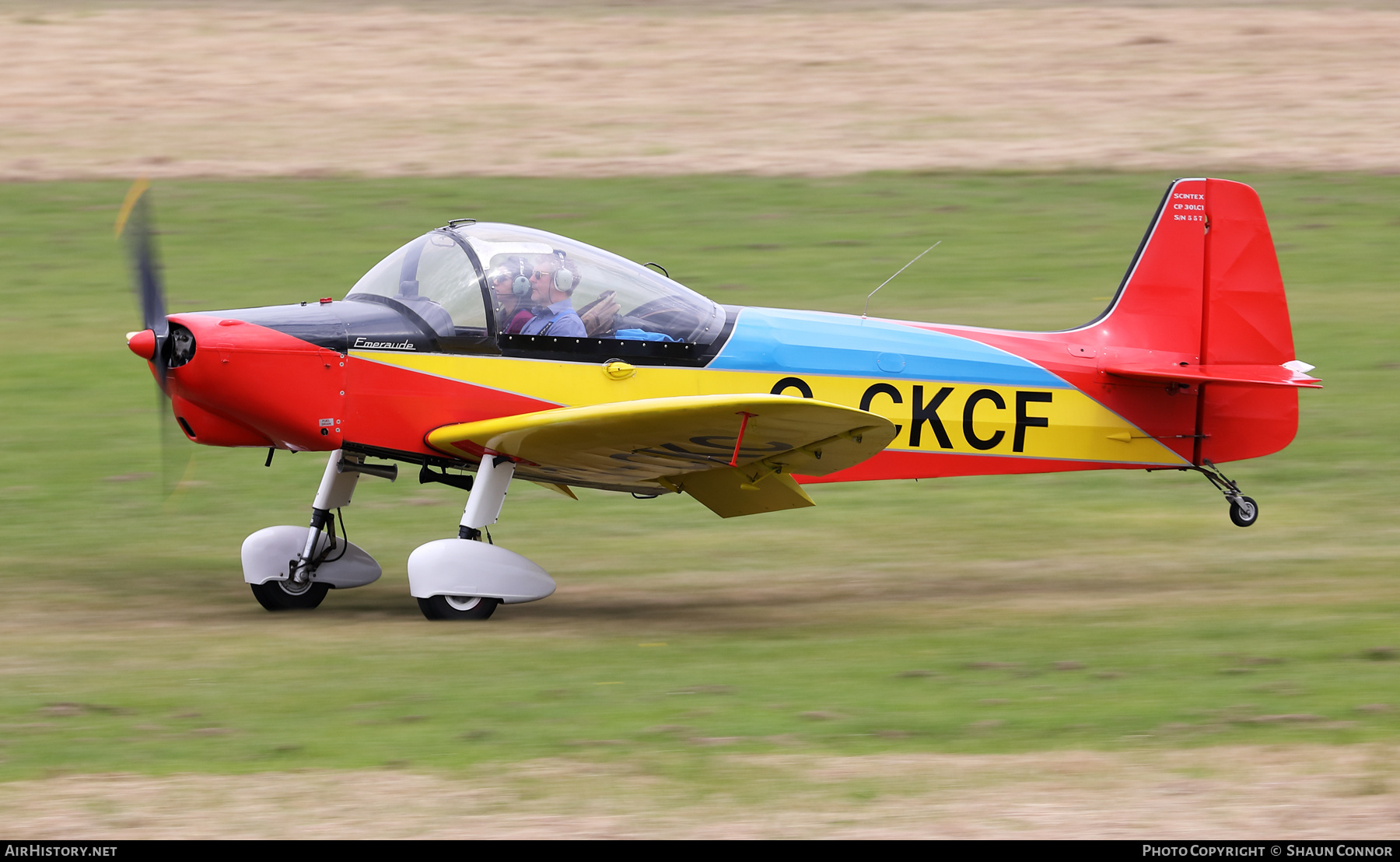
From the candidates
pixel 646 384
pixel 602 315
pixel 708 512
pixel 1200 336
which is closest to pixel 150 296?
pixel 602 315

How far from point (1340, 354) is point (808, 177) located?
7.84 m

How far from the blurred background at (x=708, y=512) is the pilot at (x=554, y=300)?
1654mm

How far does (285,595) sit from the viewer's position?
9.26 metres

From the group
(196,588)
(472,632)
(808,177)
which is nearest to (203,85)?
(808,177)

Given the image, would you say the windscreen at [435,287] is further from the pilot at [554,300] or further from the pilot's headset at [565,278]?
the pilot's headset at [565,278]

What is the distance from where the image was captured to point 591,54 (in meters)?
26.2

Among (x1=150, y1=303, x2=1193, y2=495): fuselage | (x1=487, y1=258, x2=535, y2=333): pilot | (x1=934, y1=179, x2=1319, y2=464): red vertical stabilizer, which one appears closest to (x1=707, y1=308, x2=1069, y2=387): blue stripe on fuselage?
Answer: (x1=150, y1=303, x2=1193, y2=495): fuselage

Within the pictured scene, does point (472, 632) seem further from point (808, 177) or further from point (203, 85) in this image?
point (203, 85)

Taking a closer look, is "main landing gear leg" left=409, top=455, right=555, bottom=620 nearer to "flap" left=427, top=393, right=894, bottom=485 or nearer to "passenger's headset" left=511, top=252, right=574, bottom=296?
"flap" left=427, top=393, right=894, bottom=485

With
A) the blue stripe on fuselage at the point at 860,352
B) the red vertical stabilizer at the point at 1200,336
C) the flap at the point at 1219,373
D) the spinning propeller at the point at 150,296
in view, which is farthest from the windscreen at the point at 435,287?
the flap at the point at 1219,373

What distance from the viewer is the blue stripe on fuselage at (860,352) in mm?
9344

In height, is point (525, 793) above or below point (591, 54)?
below

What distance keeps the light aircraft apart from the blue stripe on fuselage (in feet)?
0.05
